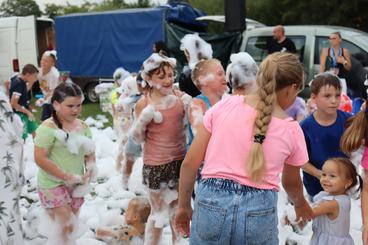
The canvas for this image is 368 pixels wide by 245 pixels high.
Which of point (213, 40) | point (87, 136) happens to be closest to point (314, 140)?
point (87, 136)

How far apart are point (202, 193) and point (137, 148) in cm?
330

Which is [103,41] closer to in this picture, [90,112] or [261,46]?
[90,112]

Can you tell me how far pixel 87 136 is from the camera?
3.62m

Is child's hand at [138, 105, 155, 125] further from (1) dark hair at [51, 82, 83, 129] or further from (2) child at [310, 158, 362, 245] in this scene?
(2) child at [310, 158, 362, 245]

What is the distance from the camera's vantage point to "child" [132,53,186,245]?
359 centimetres

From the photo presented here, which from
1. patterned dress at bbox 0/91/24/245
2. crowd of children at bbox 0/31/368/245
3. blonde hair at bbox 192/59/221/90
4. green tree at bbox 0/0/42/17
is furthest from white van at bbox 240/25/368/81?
green tree at bbox 0/0/42/17

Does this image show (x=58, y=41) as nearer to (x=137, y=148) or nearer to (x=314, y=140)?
(x=137, y=148)

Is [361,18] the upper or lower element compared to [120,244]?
upper

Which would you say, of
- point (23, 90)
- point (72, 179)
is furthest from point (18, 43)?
point (72, 179)

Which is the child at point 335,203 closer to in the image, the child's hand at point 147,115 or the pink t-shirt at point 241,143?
the pink t-shirt at point 241,143

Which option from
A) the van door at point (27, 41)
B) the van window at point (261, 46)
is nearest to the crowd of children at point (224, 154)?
the van window at point (261, 46)

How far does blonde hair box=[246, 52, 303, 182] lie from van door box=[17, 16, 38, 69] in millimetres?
14541

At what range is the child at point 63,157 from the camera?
11.1 feet

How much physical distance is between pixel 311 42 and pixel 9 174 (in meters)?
7.78
